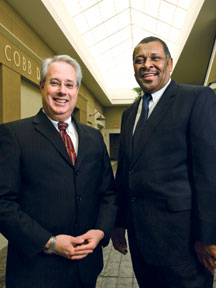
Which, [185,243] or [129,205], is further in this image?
[129,205]

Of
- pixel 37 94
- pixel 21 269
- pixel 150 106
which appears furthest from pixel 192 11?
pixel 21 269

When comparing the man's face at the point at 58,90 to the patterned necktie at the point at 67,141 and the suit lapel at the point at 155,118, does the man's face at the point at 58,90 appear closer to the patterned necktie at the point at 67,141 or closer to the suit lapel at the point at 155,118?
the patterned necktie at the point at 67,141

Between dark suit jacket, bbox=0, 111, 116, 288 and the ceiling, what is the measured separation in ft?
14.4

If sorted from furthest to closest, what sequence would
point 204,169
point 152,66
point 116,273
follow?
point 116,273, point 152,66, point 204,169

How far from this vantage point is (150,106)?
5.51 feet

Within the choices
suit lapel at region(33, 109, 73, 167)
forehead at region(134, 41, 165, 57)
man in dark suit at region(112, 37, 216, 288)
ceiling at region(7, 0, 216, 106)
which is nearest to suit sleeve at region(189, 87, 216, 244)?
man in dark suit at region(112, 37, 216, 288)

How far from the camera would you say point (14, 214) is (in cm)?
129

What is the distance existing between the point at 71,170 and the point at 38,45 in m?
5.82

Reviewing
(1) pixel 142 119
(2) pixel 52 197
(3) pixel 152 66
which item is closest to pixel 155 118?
(1) pixel 142 119

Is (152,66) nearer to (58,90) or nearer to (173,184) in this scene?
(58,90)

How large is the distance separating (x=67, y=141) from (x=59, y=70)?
0.43 meters

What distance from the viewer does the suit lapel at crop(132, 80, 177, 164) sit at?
154 centimetres

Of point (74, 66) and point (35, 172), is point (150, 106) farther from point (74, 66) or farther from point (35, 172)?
point (35, 172)

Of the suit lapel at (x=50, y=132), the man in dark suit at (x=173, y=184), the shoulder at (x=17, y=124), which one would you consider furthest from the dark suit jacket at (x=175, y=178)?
the shoulder at (x=17, y=124)
